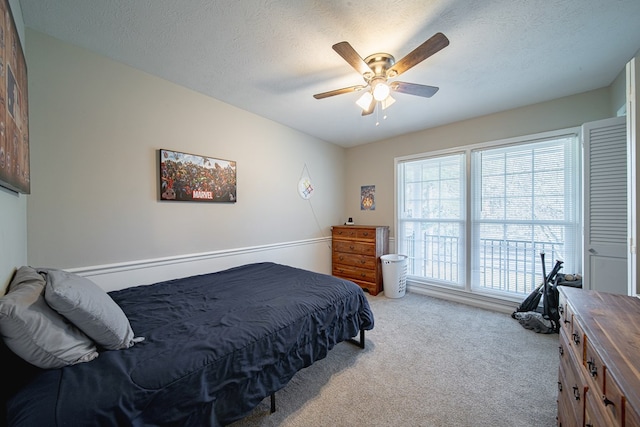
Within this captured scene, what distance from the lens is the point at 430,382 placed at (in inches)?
70.5

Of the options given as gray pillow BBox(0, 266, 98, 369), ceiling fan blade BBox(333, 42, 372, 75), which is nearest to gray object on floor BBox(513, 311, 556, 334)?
ceiling fan blade BBox(333, 42, 372, 75)

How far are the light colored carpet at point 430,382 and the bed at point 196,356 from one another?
0.25 meters

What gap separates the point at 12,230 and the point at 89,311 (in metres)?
0.78

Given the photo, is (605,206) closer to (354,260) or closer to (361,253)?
(361,253)

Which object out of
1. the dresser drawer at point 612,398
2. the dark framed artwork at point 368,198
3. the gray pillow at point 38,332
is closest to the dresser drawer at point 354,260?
the dark framed artwork at point 368,198

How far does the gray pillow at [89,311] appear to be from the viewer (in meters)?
0.97

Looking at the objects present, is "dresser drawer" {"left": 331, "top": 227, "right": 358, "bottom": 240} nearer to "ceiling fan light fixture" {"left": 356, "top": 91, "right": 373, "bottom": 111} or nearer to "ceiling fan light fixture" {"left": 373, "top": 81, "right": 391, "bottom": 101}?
"ceiling fan light fixture" {"left": 356, "top": 91, "right": 373, "bottom": 111}

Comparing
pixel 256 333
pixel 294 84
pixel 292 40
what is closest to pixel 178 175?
A: pixel 294 84

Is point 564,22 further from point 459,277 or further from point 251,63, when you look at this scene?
point 459,277

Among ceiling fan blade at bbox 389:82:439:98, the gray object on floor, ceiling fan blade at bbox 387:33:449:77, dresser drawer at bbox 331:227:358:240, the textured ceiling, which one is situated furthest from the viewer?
dresser drawer at bbox 331:227:358:240

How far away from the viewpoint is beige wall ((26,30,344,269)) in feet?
5.62

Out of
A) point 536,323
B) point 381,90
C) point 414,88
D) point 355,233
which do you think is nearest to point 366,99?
point 381,90

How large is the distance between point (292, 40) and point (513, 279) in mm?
3639

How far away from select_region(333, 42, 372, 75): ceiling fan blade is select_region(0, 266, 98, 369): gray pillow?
6.16 feet
